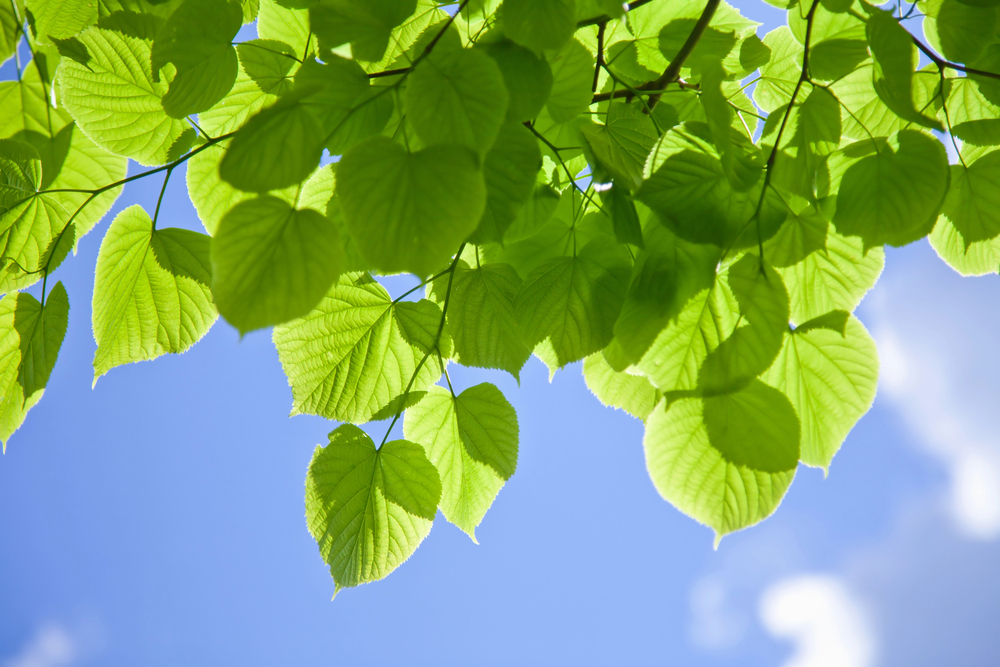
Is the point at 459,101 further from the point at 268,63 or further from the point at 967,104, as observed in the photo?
the point at 967,104

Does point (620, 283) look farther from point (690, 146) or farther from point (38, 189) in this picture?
point (38, 189)

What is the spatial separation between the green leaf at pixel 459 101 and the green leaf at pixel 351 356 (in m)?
0.23

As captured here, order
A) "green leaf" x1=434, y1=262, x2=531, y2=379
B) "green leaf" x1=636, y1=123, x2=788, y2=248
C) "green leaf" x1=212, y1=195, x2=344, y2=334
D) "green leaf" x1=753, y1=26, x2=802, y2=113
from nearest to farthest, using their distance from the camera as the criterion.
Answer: "green leaf" x1=212, y1=195, x2=344, y2=334, "green leaf" x1=636, y1=123, x2=788, y2=248, "green leaf" x1=434, y1=262, x2=531, y2=379, "green leaf" x1=753, y1=26, x2=802, y2=113

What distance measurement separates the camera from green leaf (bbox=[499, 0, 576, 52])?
13.7 inches

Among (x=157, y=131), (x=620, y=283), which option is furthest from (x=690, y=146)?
(x=157, y=131)

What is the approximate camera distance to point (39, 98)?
2.43 ft

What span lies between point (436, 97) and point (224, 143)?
301 mm

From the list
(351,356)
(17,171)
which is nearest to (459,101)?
(351,356)

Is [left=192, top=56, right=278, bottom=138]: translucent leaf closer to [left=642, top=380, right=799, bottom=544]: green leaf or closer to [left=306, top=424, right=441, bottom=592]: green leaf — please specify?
[left=306, top=424, right=441, bottom=592]: green leaf

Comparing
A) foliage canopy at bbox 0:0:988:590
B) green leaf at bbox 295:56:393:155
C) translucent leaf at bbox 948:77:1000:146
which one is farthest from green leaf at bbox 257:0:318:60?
translucent leaf at bbox 948:77:1000:146

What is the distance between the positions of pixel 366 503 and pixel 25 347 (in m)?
0.36

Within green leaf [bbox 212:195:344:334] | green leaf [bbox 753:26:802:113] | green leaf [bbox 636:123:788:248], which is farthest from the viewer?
green leaf [bbox 753:26:802:113]

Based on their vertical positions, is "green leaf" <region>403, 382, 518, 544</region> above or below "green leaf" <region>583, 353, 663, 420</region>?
below

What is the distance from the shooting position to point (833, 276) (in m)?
0.52
